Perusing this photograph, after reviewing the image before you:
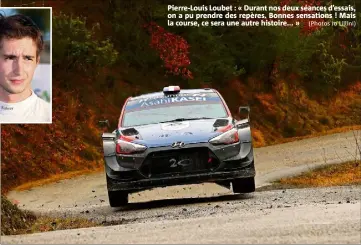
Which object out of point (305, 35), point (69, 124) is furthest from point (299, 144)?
point (69, 124)

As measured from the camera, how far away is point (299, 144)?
32500 millimetres

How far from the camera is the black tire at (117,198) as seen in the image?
15.9m

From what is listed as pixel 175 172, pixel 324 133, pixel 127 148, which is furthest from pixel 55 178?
pixel 324 133

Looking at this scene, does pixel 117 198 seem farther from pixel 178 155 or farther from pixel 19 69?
pixel 19 69

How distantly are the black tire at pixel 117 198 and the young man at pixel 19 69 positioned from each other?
→ 1777 millimetres

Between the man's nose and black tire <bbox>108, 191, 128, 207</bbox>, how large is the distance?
2.50m

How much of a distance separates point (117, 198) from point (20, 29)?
329cm

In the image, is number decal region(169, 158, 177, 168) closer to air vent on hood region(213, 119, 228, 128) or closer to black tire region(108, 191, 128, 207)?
air vent on hood region(213, 119, 228, 128)

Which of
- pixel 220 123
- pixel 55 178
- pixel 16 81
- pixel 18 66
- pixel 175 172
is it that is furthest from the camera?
pixel 55 178

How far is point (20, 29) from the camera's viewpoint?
48.2ft

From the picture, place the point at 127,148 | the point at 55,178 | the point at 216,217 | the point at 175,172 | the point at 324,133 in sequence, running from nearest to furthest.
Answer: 1. the point at 216,217
2. the point at 175,172
3. the point at 127,148
4. the point at 55,178
5. the point at 324,133

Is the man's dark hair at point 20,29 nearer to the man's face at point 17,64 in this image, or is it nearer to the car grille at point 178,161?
the man's face at point 17,64

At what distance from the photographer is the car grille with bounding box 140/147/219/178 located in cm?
1499

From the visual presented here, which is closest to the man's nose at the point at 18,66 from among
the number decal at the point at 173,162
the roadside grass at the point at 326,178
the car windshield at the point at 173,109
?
the car windshield at the point at 173,109
